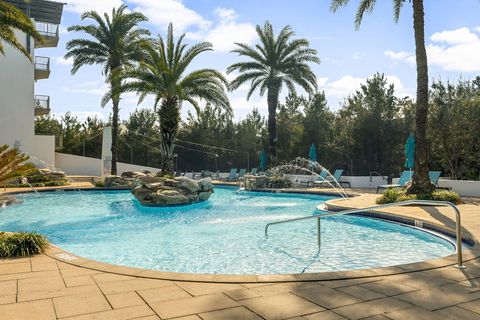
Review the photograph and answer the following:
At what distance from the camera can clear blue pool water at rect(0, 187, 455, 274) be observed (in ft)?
22.2

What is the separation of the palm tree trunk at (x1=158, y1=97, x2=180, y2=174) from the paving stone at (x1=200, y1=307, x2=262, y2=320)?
1714 centimetres

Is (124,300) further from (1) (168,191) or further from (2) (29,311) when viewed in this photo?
(1) (168,191)

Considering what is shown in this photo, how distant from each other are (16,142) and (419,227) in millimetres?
27606

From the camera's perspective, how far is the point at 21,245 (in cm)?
598

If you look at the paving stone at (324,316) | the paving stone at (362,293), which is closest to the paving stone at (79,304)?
the paving stone at (324,316)

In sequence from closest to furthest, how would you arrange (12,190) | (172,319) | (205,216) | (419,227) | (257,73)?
(172,319) → (419,227) → (205,216) → (12,190) → (257,73)

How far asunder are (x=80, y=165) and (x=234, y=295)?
1280 inches


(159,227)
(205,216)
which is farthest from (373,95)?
(159,227)

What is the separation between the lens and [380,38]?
11.6 metres

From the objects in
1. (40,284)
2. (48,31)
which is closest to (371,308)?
(40,284)

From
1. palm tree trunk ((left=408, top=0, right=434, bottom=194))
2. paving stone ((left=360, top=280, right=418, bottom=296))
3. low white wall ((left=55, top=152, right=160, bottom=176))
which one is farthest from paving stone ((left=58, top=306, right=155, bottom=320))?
low white wall ((left=55, top=152, right=160, bottom=176))

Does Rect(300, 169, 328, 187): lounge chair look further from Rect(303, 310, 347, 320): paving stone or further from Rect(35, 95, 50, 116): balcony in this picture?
Rect(35, 95, 50, 116): balcony

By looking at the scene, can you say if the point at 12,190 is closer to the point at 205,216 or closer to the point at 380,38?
the point at 205,216

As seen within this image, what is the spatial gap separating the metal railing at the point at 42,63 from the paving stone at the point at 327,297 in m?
33.4
